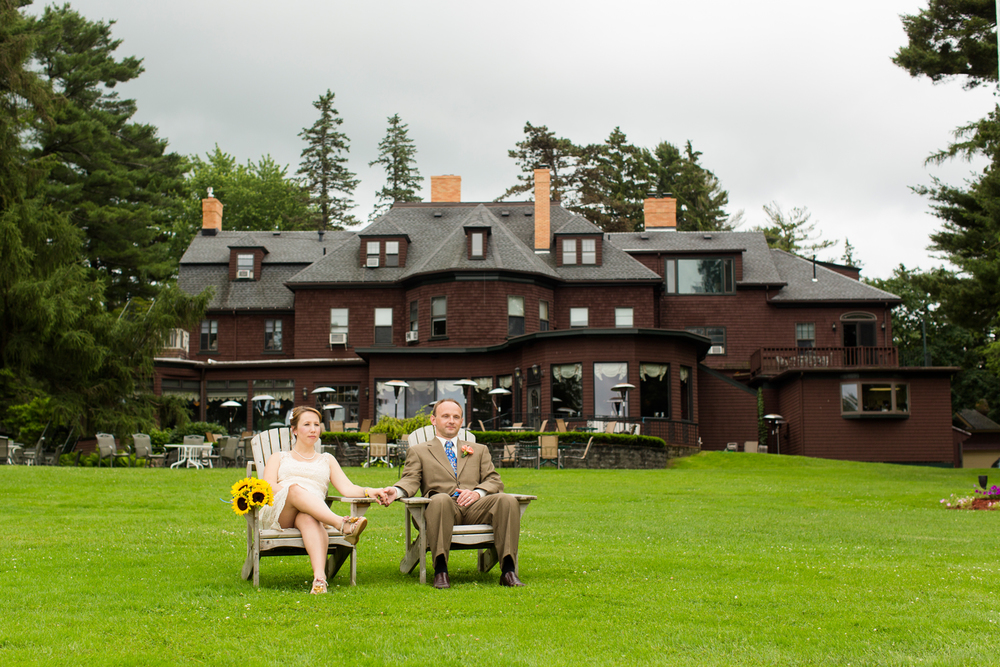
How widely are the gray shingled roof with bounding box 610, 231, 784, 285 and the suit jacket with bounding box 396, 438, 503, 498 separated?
30.5 m

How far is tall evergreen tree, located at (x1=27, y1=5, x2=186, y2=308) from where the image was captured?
39.5 meters

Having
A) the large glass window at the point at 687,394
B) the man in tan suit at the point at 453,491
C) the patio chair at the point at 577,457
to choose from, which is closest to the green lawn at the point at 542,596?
the man in tan suit at the point at 453,491

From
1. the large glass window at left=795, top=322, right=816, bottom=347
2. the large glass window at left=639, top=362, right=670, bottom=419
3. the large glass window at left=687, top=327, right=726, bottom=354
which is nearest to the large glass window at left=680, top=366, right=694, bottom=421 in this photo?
the large glass window at left=639, top=362, right=670, bottom=419

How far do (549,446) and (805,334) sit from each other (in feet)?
56.6

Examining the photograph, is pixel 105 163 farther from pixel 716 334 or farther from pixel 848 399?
pixel 848 399

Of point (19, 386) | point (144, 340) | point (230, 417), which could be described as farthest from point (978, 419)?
point (19, 386)

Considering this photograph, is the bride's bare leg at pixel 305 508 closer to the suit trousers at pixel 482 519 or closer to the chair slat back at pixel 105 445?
the suit trousers at pixel 482 519

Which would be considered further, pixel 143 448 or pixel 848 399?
pixel 848 399

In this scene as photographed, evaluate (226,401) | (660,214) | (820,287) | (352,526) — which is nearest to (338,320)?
(226,401)

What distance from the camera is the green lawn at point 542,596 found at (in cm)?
485

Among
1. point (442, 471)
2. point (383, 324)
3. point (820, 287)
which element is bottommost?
point (442, 471)

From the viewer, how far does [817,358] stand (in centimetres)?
3281

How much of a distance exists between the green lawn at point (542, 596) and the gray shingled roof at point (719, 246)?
25.0 meters

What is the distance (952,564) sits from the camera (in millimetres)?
7973
